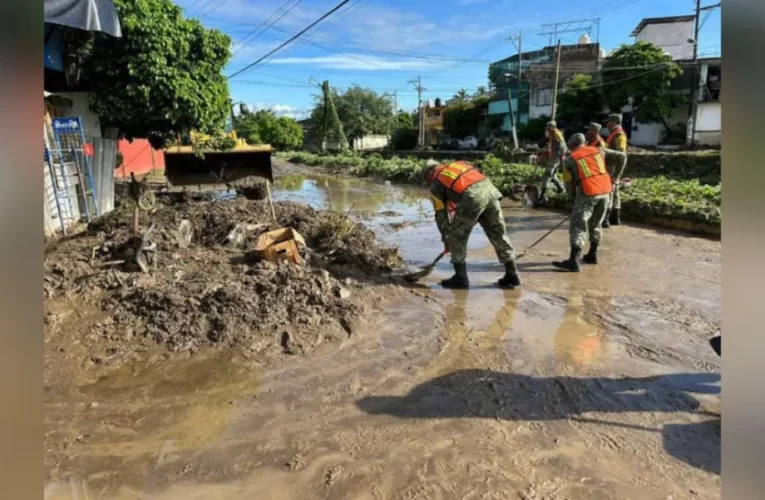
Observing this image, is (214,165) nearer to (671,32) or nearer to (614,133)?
(614,133)

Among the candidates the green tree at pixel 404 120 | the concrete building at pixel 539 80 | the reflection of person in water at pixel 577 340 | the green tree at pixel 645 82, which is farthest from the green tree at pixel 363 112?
the reflection of person in water at pixel 577 340

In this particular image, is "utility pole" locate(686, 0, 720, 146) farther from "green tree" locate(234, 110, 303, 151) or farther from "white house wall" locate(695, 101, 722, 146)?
"green tree" locate(234, 110, 303, 151)

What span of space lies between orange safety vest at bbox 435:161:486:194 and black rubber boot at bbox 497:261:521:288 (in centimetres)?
107

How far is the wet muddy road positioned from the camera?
266 centimetres

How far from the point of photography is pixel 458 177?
5785mm

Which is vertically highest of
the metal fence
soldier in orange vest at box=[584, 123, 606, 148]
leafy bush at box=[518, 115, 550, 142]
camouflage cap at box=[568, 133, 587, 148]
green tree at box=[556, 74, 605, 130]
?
green tree at box=[556, 74, 605, 130]

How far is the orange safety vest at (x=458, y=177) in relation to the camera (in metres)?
5.76

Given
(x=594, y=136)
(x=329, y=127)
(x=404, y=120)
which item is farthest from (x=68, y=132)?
(x=404, y=120)

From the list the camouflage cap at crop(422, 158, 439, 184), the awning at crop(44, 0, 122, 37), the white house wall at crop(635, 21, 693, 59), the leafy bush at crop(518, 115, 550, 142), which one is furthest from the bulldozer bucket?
the white house wall at crop(635, 21, 693, 59)

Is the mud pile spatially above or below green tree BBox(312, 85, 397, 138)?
below

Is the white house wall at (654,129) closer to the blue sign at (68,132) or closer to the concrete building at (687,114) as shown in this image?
the concrete building at (687,114)

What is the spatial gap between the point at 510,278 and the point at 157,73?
730 cm
